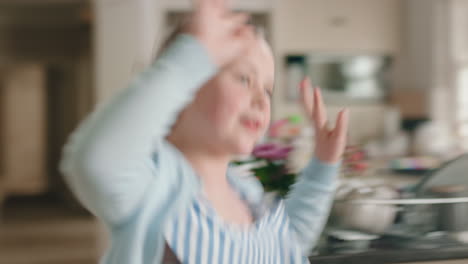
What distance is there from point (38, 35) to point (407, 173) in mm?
6476

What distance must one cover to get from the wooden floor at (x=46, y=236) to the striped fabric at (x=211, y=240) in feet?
10.7

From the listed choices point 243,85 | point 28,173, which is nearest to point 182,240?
point 243,85

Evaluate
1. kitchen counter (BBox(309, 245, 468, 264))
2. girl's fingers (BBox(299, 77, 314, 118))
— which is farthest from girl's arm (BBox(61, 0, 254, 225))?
kitchen counter (BBox(309, 245, 468, 264))

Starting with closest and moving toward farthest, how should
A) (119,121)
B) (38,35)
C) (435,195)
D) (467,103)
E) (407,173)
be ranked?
(119,121)
(435,195)
(407,173)
(467,103)
(38,35)

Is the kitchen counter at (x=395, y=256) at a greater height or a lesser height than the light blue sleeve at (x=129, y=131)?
lesser

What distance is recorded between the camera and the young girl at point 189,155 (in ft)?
1.20

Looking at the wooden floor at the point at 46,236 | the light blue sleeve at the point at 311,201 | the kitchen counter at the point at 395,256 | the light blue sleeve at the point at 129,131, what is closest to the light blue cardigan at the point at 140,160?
the light blue sleeve at the point at 129,131

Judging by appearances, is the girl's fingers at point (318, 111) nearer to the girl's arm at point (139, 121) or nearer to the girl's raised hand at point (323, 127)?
the girl's raised hand at point (323, 127)

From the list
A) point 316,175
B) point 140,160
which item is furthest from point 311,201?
point 140,160

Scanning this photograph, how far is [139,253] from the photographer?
0.42m

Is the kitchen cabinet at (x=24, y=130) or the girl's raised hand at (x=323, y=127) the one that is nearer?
the girl's raised hand at (x=323, y=127)

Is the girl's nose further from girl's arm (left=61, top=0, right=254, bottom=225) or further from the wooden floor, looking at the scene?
the wooden floor

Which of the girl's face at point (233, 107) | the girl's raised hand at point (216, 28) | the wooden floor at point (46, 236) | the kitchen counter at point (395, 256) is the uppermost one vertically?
the girl's raised hand at point (216, 28)

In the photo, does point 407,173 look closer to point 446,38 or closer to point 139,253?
point 139,253
